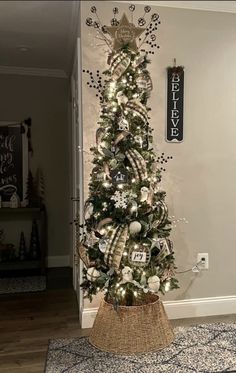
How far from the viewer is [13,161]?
4.36 m

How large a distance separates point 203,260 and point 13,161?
2564 mm

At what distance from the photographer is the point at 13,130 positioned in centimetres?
434

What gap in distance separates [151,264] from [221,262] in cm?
91

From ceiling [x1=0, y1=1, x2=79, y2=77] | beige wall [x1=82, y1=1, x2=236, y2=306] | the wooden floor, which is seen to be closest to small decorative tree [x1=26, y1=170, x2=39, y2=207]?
the wooden floor

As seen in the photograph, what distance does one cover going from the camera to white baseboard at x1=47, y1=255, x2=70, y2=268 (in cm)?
447

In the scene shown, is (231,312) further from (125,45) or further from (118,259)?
(125,45)

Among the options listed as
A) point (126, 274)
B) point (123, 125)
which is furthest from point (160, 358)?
point (123, 125)

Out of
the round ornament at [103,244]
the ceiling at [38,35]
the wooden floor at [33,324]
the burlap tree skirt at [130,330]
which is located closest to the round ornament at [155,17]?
the ceiling at [38,35]

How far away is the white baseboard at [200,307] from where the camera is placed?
290 centimetres

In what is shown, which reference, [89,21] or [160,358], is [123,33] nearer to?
[89,21]

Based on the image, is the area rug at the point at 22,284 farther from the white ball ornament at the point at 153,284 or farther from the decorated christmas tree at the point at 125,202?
the white ball ornament at the point at 153,284

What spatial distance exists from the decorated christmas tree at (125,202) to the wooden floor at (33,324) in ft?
1.77

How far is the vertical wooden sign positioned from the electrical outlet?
95 cm

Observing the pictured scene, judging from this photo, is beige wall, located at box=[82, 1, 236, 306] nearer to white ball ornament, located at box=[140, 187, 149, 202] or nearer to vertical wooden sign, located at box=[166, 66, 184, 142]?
vertical wooden sign, located at box=[166, 66, 184, 142]
